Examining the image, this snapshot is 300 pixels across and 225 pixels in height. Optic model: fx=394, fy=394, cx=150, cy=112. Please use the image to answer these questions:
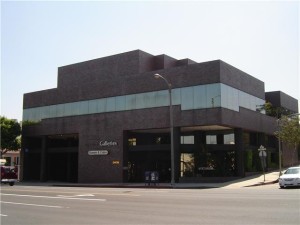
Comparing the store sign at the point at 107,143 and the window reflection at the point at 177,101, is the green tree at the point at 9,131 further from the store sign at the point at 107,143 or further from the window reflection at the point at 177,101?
the store sign at the point at 107,143

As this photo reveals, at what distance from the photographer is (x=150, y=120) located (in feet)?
137

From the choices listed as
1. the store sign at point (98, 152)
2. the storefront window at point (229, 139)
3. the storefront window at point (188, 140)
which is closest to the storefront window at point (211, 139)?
the storefront window at point (229, 139)

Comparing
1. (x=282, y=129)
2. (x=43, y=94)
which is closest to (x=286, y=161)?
(x=282, y=129)

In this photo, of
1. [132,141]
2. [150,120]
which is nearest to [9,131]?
[132,141]

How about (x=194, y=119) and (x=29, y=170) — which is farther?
(x=29, y=170)

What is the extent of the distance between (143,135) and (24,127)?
780 inches

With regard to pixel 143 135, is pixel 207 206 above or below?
below

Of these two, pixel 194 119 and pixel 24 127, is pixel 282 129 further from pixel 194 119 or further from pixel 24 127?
pixel 24 127

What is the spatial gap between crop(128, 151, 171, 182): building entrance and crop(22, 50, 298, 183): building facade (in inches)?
4.6

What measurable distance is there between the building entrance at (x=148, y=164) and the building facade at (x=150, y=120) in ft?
0.38

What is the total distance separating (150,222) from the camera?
36.8ft

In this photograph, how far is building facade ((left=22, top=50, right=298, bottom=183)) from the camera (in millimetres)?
39188

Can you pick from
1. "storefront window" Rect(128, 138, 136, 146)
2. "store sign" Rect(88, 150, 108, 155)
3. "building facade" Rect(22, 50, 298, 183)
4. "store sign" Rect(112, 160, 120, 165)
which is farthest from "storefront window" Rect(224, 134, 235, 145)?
"store sign" Rect(88, 150, 108, 155)

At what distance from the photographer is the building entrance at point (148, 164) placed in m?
45.0
